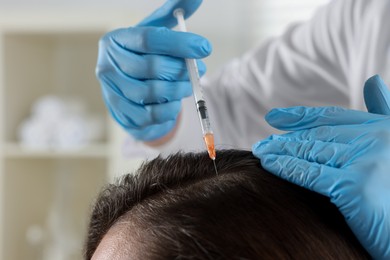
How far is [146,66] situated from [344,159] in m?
0.46

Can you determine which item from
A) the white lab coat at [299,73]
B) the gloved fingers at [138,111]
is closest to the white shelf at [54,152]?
the white lab coat at [299,73]

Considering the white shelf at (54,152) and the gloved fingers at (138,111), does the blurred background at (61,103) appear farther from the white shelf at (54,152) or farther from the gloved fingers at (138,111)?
the gloved fingers at (138,111)

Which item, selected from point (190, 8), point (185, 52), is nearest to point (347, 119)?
point (185, 52)

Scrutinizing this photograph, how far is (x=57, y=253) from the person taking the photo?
96.5 inches

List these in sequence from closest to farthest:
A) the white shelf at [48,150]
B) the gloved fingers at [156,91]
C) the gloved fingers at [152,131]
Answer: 1. the gloved fingers at [156,91]
2. the gloved fingers at [152,131]
3. the white shelf at [48,150]

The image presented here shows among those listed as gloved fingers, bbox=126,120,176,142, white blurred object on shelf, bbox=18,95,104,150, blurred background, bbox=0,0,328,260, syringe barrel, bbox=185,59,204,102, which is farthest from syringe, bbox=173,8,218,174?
white blurred object on shelf, bbox=18,95,104,150

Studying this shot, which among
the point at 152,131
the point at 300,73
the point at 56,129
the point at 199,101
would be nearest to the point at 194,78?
the point at 199,101

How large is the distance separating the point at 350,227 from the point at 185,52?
1.39ft

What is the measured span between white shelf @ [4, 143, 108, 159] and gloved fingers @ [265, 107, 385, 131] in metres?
1.63

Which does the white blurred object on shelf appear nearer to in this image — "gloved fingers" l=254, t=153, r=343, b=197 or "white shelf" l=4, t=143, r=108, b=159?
"white shelf" l=4, t=143, r=108, b=159

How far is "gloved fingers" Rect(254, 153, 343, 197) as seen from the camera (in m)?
0.68

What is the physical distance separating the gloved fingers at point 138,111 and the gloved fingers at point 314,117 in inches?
13.4

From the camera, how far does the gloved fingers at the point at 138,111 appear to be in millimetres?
1115

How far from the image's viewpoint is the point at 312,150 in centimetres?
73
